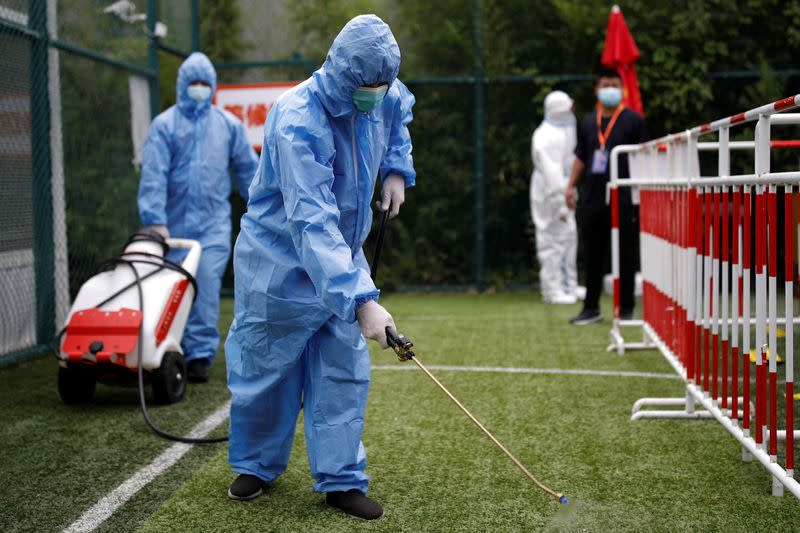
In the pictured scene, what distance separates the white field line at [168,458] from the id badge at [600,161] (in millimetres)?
Result: 2320

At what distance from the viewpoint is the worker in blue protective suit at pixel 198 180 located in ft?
19.9

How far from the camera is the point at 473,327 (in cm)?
802

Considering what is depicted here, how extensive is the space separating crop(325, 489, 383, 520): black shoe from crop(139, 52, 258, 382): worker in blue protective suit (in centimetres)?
266

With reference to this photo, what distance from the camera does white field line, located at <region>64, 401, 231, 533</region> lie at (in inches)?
135

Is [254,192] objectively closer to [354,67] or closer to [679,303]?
[354,67]

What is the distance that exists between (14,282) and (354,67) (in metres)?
4.00

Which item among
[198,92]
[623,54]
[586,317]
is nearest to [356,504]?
[198,92]

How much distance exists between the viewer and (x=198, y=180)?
20.1ft

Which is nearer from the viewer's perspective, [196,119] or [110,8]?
[196,119]

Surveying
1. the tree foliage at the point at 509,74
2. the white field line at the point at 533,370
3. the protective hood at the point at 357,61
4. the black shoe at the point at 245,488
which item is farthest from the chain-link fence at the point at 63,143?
the protective hood at the point at 357,61

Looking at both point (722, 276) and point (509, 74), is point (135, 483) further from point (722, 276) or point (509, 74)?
point (509, 74)

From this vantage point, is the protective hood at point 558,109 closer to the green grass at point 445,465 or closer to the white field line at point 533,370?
the green grass at point 445,465

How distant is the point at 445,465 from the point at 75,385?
7.50 ft

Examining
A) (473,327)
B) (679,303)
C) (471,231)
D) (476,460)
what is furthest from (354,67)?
(471,231)
